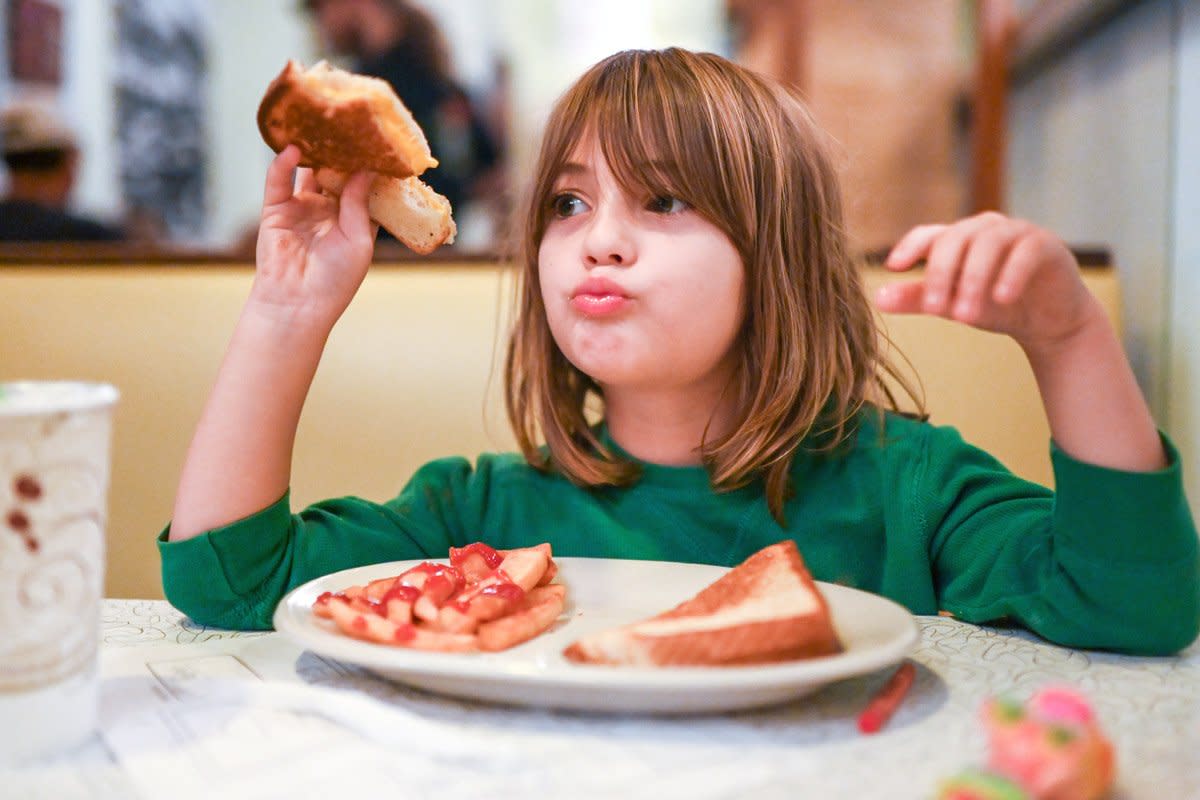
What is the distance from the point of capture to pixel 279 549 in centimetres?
88

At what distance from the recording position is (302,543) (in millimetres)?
909

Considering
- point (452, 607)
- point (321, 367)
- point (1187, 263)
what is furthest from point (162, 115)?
point (452, 607)

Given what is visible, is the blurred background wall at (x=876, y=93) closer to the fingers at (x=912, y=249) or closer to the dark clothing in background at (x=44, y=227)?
the fingers at (x=912, y=249)

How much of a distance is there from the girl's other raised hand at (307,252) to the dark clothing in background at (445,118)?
A: 3182mm

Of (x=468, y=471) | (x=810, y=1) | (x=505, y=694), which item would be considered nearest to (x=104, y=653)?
(x=505, y=694)

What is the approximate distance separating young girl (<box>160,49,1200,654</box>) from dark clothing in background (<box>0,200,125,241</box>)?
8.39 ft

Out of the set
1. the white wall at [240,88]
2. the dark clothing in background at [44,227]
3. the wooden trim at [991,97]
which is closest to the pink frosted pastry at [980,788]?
the wooden trim at [991,97]

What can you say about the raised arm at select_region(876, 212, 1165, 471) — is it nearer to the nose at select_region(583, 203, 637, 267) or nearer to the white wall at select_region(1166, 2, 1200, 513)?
the nose at select_region(583, 203, 637, 267)

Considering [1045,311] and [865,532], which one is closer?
[1045,311]

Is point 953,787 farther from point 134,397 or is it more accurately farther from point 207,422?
point 134,397

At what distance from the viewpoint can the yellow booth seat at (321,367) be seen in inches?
56.7

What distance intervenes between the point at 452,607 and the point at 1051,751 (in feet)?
1.23

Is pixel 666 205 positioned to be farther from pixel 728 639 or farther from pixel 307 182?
pixel 728 639

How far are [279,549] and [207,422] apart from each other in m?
0.13
